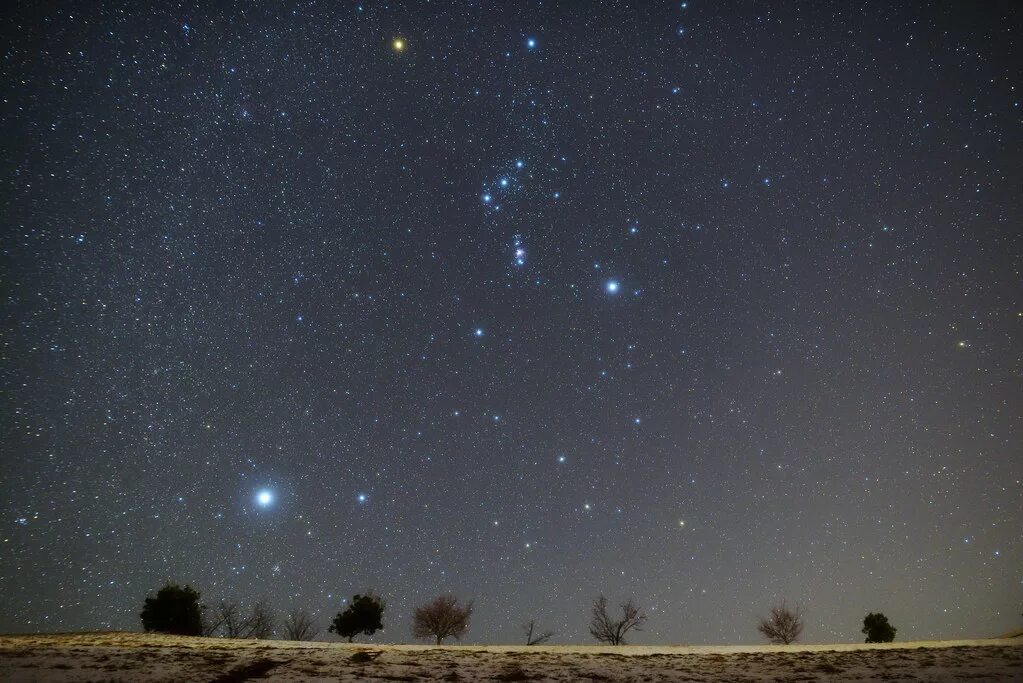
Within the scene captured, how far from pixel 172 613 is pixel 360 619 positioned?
40.9 feet

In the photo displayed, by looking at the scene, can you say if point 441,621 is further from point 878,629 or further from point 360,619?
point 878,629

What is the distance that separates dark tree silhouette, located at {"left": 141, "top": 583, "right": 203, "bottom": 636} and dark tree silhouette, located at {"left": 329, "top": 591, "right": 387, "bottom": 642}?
31.2 feet

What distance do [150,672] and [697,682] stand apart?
574 inches

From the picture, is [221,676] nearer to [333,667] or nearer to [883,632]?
[333,667]

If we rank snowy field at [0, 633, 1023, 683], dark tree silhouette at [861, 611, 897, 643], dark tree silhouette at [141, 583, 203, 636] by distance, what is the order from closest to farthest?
snowy field at [0, 633, 1023, 683]
dark tree silhouette at [141, 583, 203, 636]
dark tree silhouette at [861, 611, 897, 643]

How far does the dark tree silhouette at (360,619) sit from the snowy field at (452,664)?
2129 cm

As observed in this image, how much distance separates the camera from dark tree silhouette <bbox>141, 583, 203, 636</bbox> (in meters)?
33.1

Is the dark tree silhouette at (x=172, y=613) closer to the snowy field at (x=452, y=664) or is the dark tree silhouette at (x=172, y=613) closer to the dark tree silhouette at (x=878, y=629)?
the snowy field at (x=452, y=664)

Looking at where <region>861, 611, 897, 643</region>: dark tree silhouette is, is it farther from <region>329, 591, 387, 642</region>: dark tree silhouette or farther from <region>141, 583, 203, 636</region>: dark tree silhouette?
<region>141, 583, 203, 636</region>: dark tree silhouette

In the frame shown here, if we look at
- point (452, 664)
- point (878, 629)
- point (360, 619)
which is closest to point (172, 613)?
point (360, 619)

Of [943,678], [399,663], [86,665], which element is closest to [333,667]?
[399,663]

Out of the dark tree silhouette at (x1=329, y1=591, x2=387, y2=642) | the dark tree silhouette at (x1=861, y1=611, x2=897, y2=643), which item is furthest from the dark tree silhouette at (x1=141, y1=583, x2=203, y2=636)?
the dark tree silhouette at (x1=861, y1=611, x2=897, y2=643)

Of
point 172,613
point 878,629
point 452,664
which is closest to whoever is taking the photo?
point 452,664

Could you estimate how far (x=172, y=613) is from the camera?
3322 cm
